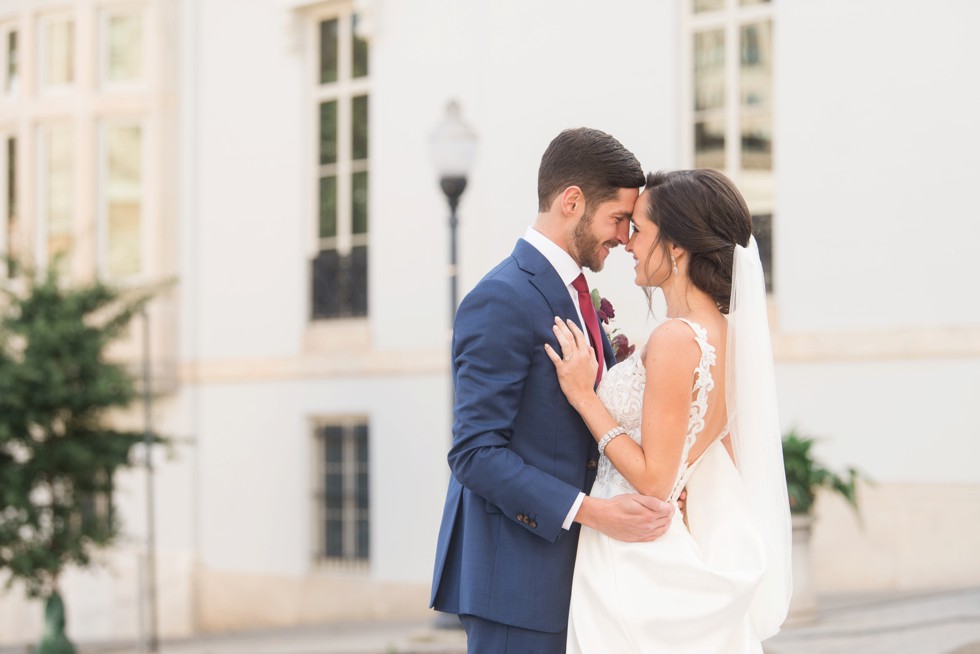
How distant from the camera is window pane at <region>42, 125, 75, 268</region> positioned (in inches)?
649

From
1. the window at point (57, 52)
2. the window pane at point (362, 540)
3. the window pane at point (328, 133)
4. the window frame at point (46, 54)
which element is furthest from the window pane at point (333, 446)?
the window at point (57, 52)

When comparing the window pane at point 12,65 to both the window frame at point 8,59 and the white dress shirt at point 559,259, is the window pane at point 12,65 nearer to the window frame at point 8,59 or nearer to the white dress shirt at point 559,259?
the window frame at point 8,59

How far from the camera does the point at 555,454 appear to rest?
10.9 ft

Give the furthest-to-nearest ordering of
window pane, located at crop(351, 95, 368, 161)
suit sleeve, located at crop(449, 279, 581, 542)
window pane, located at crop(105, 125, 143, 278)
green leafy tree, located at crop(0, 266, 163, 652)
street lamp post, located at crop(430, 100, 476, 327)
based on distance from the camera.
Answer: window pane, located at crop(105, 125, 143, 278)
window pane, located at crop(351, 95, 368, 161)
green leafy tree, located at crop(0, 266, 163, 652)
street lamp post, located at crop(430, 100, 476, 327)
suit sleeve, located at crop(449, 279, 581, 542)

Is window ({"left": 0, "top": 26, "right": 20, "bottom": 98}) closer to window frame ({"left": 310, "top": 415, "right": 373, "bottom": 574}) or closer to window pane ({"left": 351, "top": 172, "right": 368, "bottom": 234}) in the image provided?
window pane ({"left": 351, "top": 172, "right": 368, "bottom": 234})

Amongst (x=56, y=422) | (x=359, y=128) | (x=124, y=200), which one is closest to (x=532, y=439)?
(x=56, y=422)

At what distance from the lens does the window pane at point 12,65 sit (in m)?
16.8

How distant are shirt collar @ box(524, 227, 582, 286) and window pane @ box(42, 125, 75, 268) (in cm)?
1411

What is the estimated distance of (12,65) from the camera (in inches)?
666

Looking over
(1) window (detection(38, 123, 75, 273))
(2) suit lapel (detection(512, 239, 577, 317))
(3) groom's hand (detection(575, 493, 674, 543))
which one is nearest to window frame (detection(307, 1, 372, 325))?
(1) window (detection(38, 123, 75, 273))

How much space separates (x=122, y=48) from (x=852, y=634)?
40.1 feet

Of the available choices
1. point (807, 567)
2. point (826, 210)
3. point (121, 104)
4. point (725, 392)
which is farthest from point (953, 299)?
point (121, 104)

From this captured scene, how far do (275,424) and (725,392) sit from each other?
11.9 metres

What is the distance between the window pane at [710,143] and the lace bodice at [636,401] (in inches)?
330
